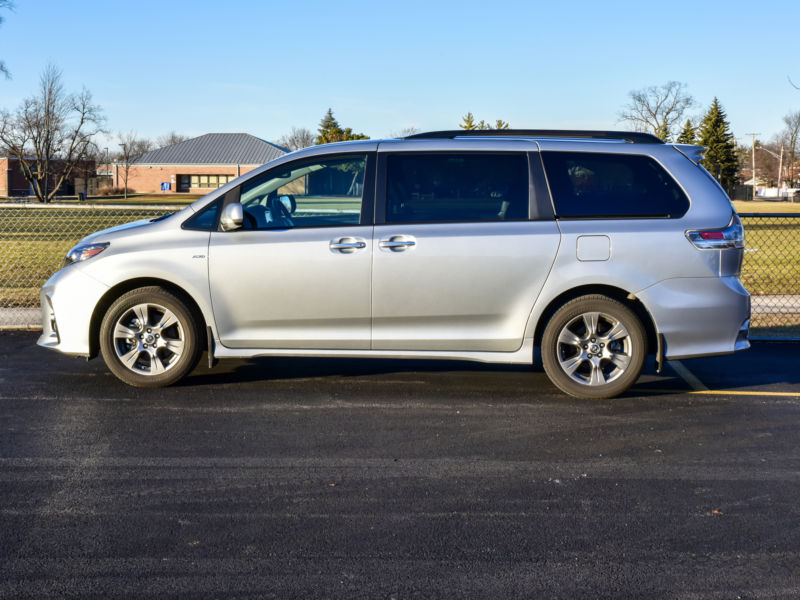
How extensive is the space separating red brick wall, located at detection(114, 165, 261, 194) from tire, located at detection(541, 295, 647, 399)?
8513 centimetres

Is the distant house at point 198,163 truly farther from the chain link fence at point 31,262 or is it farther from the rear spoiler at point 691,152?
the rear spoiler at point 691,152

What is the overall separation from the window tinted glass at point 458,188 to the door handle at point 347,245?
0.99 ft

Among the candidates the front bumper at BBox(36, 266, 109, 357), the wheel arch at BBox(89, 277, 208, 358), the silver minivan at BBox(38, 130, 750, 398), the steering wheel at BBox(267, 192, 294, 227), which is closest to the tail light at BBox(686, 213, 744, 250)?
the silver minivan at BBox(38, 130, 750, 398)

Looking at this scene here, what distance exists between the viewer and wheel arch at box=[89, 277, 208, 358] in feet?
22.2

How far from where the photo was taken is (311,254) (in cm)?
656

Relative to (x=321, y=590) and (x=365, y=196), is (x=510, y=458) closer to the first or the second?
(x=321, y=590)

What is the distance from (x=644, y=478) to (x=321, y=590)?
2192mm

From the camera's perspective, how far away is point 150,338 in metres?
6.77

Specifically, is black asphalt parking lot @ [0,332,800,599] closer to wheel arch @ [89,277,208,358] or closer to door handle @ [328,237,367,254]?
wheel arch @ [89,277,208,358]

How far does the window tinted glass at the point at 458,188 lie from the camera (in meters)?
6.59

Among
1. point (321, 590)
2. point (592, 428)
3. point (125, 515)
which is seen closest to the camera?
point (321, 590)

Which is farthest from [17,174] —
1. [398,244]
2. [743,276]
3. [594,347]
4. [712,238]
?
[712,238]

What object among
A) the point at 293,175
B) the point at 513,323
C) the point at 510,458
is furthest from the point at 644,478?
the point at 293,175

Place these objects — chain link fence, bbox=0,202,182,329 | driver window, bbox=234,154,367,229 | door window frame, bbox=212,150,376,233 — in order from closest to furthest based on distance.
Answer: door window frame, bbox=212,150,376,233 < driver window, bbox=234,154,367,229 < chain link fence, bbox=0,202,182,329
